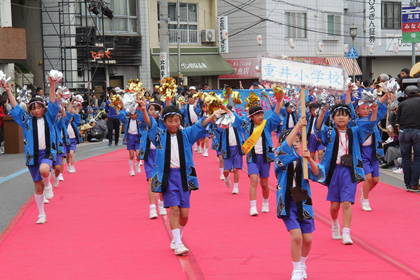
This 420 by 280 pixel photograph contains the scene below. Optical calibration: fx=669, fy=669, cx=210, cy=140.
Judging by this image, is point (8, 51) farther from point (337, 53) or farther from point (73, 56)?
point (337, 53)

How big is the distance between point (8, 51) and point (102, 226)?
17.4 meters

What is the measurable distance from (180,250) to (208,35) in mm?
31840

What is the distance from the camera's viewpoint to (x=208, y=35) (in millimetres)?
38719

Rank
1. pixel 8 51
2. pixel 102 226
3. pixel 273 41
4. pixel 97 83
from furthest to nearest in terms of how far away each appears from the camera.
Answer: pixel 273 41, pixel 97 83, pixel 8 51, pixel 102 226

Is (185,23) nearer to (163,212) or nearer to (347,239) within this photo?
(163,212)

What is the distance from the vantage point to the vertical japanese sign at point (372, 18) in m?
44.6

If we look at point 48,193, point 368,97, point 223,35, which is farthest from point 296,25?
point 368,97

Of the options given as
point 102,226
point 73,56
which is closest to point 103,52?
point 73,56

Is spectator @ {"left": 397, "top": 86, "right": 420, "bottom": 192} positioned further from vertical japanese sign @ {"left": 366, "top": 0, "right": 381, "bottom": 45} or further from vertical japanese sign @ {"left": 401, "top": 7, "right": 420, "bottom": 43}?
vertical japanese sign @ {"left": 366, "top": 0, "right": 381, "bottom": 45}

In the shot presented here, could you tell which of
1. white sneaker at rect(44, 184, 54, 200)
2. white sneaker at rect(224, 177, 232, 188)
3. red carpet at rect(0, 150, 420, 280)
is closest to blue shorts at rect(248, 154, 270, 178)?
red carpet at rect(0, 150, 420, 280)

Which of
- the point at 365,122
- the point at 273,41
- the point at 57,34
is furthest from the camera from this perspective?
the point at 273,41

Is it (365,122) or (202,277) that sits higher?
(365,122)

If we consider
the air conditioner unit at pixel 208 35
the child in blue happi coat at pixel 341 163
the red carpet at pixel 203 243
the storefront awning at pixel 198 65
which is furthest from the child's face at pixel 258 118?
the air conditioner unit at pixel 208 35

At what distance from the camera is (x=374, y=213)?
1023 centimetres
